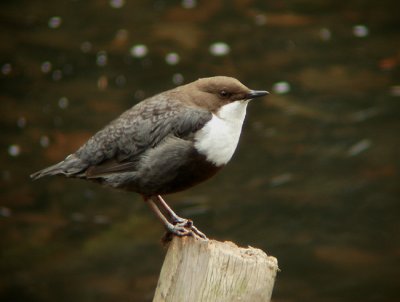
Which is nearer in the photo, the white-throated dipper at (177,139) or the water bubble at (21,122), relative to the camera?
the white-throated dipper at (177,139)

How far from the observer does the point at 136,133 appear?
4395 millimetres

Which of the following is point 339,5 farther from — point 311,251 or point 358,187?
point 311,251

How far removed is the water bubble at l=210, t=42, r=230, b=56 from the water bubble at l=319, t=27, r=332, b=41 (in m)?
1.18

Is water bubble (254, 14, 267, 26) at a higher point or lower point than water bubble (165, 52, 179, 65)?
higher

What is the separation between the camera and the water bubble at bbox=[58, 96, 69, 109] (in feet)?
33.2

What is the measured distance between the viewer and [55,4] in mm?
11297

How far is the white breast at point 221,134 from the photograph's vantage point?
168 inches

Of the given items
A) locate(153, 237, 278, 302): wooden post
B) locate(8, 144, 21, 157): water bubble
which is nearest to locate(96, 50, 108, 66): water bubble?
locate(8, 144, 21, 157): water bubble

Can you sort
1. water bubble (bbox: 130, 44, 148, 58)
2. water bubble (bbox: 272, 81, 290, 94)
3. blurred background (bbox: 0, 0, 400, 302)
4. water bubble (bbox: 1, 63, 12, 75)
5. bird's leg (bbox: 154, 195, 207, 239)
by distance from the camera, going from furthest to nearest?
water bubble (bbox: 130, 44, 148, 58), water bubble (bbox: 1, 63, 12, 75), water bubble (bbox: 272, 81, 290, 94), blurred background (bbox: 0, 0, 400, 302), bird's leg (bbox: 154, 195, 207, 239)

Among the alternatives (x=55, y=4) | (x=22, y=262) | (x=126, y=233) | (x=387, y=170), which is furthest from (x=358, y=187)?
(x=55, y=4)

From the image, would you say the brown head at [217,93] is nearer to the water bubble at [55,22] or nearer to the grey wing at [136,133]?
the grey wing at [136,133]

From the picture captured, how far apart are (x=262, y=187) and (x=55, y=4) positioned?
13.2 feet

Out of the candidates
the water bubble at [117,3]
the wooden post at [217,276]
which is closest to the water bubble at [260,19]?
the water bubble at [117,3]

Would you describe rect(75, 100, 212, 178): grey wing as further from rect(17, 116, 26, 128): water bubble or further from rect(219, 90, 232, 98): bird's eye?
rect(17, 116, 26, 128): water bubble
